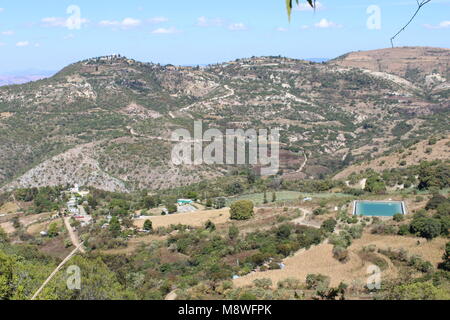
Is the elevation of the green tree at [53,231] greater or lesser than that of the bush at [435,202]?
lesser

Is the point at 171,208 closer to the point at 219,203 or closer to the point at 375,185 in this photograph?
the point at 219,203

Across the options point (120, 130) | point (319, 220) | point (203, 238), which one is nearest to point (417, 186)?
point (319, 220)

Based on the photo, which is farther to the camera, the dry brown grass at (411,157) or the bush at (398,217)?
the dry brown grass at (411,157)

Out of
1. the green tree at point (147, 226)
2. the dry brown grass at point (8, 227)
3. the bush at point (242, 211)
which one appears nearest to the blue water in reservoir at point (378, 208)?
the bush at point (242, 211)

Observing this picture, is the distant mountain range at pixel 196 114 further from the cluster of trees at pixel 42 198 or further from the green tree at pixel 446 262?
the green tree at pixel 446 262

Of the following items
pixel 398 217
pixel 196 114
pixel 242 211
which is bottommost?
pixel 242 211

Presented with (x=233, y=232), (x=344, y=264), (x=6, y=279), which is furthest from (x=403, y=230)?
(x=6, y=279)
